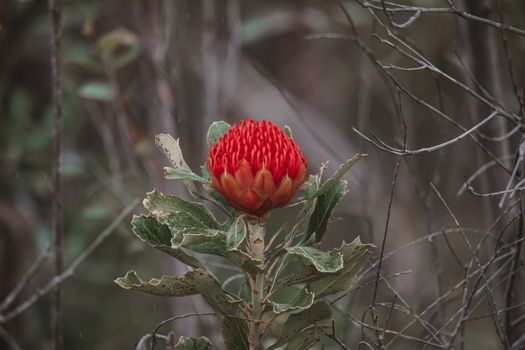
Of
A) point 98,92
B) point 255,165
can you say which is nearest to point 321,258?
point 255,165

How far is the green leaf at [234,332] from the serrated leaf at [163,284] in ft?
0.30

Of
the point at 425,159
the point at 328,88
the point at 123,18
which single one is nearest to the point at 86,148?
the point at 123,18

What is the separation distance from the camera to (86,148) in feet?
12.1

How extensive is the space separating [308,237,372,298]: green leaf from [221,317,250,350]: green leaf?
12cm

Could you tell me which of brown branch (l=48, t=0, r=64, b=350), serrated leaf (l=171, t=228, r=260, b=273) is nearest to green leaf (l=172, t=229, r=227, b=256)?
serrated leaf (l=171, t=228, r=260, b=273)

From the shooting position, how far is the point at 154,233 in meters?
1.12

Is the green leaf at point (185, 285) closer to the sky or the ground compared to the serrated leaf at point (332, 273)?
closer to the sky

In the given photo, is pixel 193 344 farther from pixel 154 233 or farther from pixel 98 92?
pixel 98 92

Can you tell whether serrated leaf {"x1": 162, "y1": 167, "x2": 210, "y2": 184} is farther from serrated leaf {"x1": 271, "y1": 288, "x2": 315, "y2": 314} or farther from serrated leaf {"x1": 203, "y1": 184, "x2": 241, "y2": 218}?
serrated leaf {"x1": 271, "y1": 288, "x2": 315, "y2": 314}

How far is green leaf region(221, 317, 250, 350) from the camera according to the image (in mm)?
1135

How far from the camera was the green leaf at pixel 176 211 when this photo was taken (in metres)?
1.08

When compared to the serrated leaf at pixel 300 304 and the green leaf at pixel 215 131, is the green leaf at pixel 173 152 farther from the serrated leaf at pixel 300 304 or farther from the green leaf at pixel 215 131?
the serrated leaf at pixel 300 304

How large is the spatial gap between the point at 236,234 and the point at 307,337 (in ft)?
0.70

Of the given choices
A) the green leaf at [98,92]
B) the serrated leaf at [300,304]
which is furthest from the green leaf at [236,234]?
the green leaf at [98,92]
